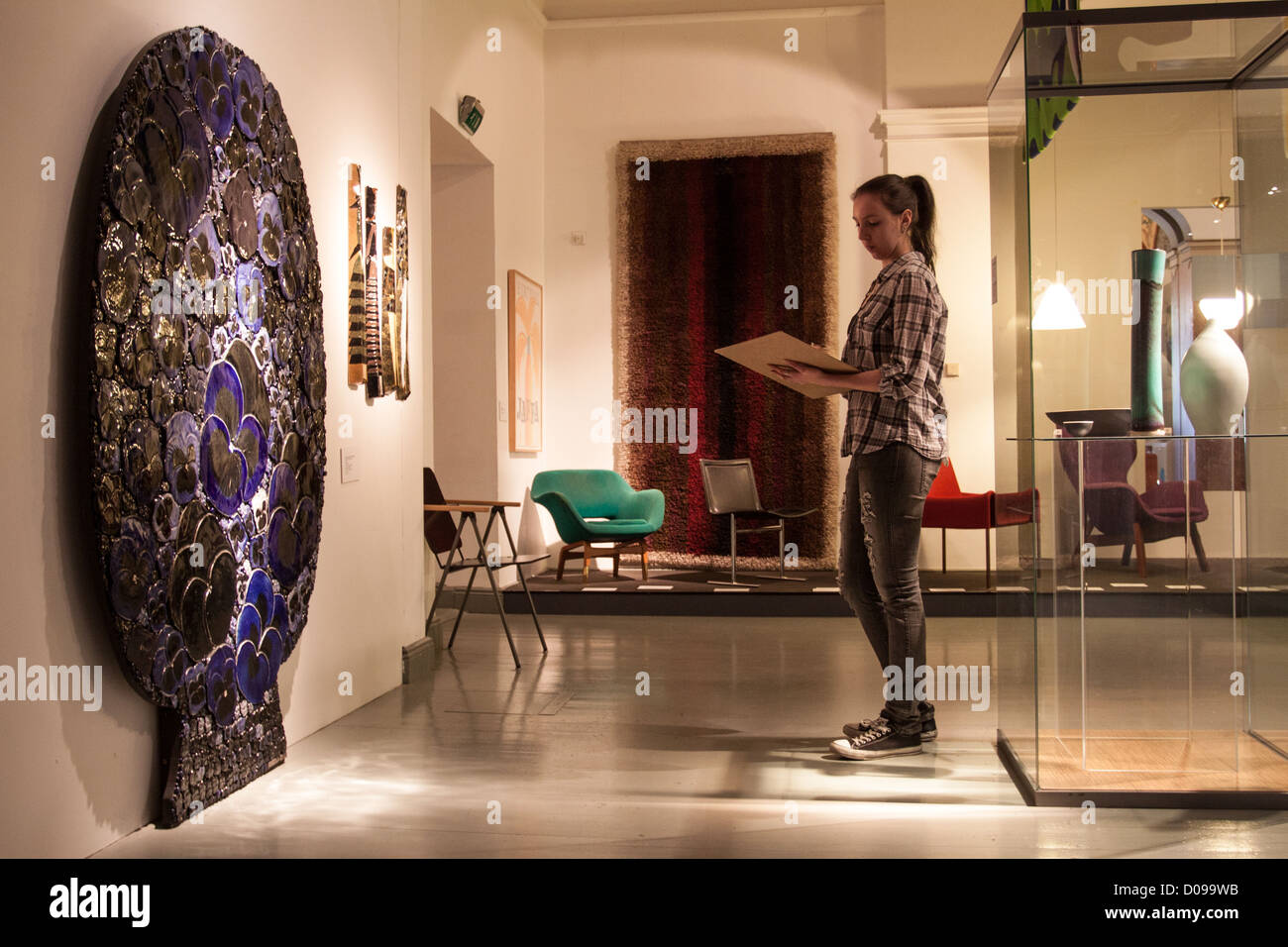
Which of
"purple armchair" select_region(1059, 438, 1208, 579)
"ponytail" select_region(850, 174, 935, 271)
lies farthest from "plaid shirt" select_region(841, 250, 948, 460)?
"purple armchair" select_region(1059, 438, 1208, 579)

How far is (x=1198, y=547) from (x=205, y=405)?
8.51ft

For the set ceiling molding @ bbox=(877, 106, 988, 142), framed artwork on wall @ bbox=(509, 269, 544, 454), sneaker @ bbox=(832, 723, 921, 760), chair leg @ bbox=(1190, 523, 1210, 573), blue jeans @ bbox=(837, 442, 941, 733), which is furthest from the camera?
ceiling molding @ bbox=(877, 106, 988, 142)

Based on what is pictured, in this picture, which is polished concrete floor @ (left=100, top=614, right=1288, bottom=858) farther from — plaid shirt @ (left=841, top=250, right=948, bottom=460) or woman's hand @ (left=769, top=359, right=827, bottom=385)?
woman's hand @ (left=769, top=359, right=827, bottom=385)

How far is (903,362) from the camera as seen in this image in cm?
304

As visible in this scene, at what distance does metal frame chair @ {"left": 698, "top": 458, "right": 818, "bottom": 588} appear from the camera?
7.28 m

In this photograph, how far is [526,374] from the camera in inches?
299

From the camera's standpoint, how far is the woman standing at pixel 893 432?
3.04 meters

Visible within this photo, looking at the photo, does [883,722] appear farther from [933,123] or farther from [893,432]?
[933,123]

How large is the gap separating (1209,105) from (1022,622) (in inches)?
58.9

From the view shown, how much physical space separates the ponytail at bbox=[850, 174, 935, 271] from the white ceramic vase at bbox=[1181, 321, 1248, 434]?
2.48 feet

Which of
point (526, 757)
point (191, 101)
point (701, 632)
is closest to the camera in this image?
point (191, 101)

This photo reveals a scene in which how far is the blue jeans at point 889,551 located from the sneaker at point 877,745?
4 centimetres
